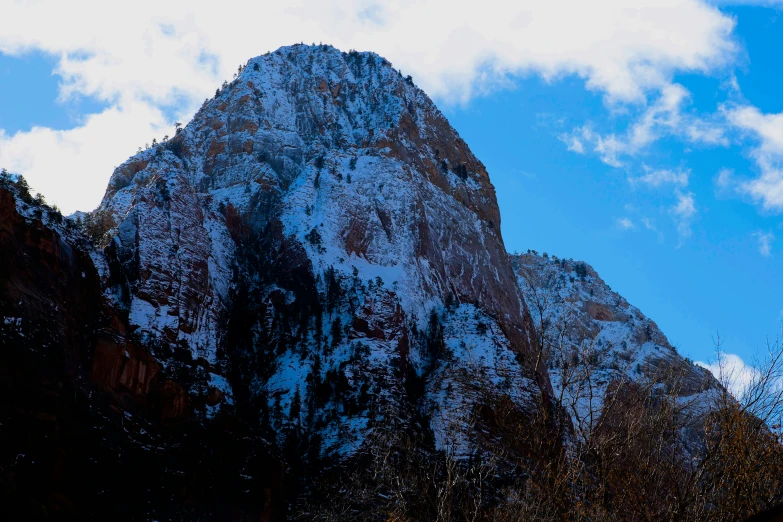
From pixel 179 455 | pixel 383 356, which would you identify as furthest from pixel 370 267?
pixel 179 455

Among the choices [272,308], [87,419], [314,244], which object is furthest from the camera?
[314,244]

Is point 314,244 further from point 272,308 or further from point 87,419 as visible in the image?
point 87,419

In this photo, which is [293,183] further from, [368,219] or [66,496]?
[66,496]

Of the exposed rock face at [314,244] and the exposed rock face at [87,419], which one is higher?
the exposed rock face at [314,244]

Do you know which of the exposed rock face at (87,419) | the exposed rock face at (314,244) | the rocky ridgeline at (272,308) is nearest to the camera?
the exposed rock face at (87,419)

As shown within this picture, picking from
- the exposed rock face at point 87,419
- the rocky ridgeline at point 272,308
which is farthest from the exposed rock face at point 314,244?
the exposed rock face at point 87,419

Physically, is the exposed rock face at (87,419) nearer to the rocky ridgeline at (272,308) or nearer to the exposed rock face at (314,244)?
the rocky ridgeline at (272,308)

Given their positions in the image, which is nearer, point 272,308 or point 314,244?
point 272,308

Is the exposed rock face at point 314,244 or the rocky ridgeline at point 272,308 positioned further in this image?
the exposed rock face at point 314,244

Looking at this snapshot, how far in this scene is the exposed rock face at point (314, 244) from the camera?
64375mm

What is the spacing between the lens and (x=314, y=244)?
78062 millimetres

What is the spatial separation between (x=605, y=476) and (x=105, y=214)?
70.4m

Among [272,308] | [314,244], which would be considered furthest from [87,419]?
[314,244]

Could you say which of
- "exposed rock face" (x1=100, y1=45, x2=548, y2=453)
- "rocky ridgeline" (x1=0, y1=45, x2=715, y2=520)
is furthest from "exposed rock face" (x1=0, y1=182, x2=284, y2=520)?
"exposed rock face" (x1=100, y1=45, x2=548, y2=453)
